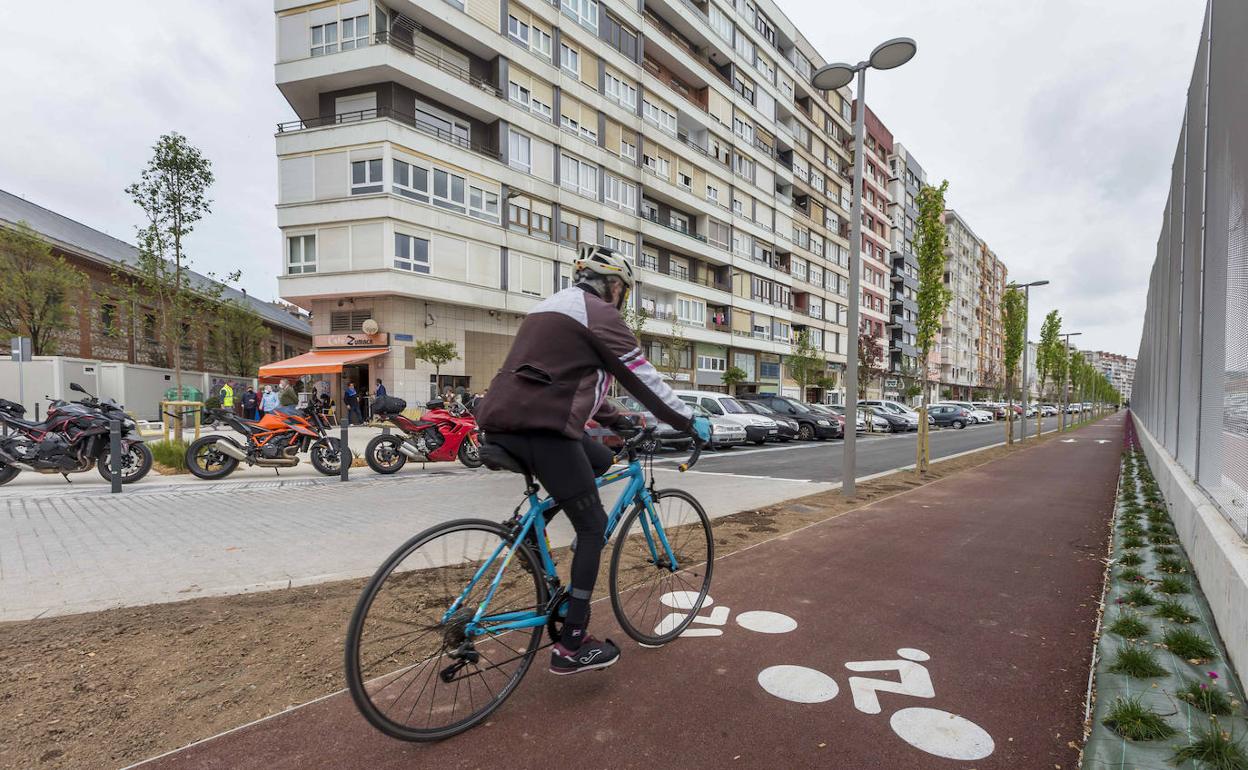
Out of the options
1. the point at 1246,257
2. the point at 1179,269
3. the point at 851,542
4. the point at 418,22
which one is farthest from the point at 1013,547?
the point at 418,22

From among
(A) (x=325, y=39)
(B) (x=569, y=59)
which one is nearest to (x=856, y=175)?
(A) (x=325, y=39)

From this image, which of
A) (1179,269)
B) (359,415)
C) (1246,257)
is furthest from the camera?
(359,415)

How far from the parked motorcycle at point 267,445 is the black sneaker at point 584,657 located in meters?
8.31

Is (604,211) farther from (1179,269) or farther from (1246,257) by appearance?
(1246,257)

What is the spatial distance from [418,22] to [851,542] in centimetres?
2600

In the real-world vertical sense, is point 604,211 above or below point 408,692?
above

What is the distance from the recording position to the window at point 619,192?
30.2 metres

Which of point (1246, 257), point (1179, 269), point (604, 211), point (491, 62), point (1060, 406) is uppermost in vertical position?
point (491, 62)

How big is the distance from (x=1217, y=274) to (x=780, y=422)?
15411 millimetres

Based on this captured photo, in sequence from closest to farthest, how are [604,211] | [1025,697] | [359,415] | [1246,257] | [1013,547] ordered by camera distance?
1. [1025,697]
2. [1246,257]
3. [1013,547]
4. [359,415]
5. [604,211]

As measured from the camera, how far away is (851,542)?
212 inches

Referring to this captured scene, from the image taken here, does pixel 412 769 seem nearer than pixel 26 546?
Yes

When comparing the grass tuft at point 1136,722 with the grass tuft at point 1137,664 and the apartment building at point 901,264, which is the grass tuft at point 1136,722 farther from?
the apartment building at point 901,264

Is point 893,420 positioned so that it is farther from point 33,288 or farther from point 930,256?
point 33,288
